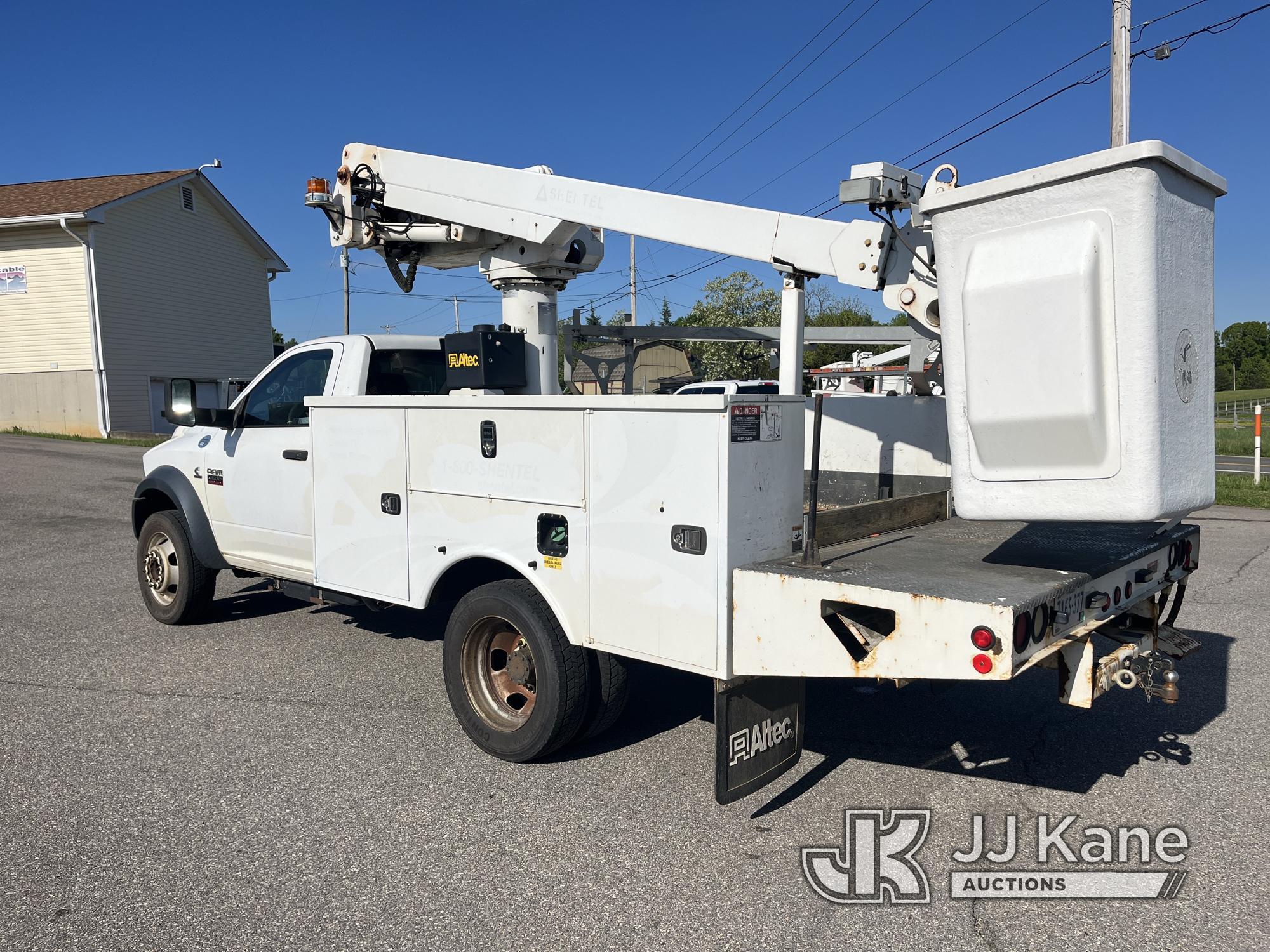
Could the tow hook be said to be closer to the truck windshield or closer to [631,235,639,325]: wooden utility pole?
the truck windshield

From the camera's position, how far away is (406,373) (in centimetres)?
619

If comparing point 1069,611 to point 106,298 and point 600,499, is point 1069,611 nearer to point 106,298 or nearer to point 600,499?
point 600,499

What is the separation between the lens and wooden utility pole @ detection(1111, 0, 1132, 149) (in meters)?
14.1

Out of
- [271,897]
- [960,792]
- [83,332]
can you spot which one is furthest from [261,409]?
[83,332]

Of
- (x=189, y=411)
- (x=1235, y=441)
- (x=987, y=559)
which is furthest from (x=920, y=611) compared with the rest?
(x=1235, y=441)

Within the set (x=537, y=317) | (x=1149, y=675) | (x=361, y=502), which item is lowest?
(x=1149, y=675)

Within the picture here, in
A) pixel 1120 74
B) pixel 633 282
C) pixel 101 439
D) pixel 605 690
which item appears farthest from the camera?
pixel 633 282

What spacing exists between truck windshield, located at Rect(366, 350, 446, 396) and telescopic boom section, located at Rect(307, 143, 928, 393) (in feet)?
2.00

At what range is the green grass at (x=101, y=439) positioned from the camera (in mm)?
25406

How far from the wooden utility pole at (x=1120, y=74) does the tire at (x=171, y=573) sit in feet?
44.3

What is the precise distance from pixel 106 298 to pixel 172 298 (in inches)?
104

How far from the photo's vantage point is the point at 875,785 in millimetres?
4367

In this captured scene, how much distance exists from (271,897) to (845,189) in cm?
373

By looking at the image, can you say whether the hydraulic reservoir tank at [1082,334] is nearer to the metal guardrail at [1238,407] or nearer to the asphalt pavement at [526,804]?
the asphalt pavement at [526,804]
